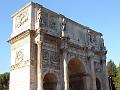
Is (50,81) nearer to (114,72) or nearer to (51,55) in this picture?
(51,55)

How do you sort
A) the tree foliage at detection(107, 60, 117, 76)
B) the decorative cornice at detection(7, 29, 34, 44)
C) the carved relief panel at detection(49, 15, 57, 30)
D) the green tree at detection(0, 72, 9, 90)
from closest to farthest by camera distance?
the decorative cornice at detection(7, 29, 34, 44), the carved relief panel at detection(49, 15, 57, 30), the green tree at detection(0, 72, 9, 90), the tree foliage at detection(107, 60, 117, 76)

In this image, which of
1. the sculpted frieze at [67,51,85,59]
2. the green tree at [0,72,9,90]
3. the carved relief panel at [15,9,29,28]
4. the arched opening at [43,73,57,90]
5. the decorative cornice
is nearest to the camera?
the decorative cornice

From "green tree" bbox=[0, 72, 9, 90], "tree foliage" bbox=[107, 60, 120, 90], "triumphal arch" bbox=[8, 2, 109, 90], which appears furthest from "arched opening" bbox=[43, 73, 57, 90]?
"green tree" bbox=[0, 72, 9, 90]

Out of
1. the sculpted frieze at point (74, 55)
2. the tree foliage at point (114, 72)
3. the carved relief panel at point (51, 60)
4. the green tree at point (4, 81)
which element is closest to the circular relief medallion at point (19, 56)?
the carved relief panel at point (51, 60)

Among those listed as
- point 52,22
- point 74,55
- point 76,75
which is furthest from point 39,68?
point 76,75

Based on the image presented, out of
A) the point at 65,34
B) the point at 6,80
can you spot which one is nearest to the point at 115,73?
the point at 6,80

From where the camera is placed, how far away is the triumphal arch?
62.0ft

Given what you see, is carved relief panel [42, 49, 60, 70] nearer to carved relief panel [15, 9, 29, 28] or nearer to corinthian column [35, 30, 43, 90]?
corinthian column [35, 30, 43, 90]

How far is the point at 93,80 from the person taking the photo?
23.4 metres

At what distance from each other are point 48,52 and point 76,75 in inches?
218

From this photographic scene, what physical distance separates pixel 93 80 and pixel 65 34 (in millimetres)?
5631

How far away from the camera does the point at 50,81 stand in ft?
67.5

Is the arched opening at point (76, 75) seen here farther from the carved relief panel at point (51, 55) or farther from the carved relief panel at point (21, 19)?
the carved relief panel at point (21, 19)

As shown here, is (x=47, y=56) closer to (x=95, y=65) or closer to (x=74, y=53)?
(x=74, y=53)
